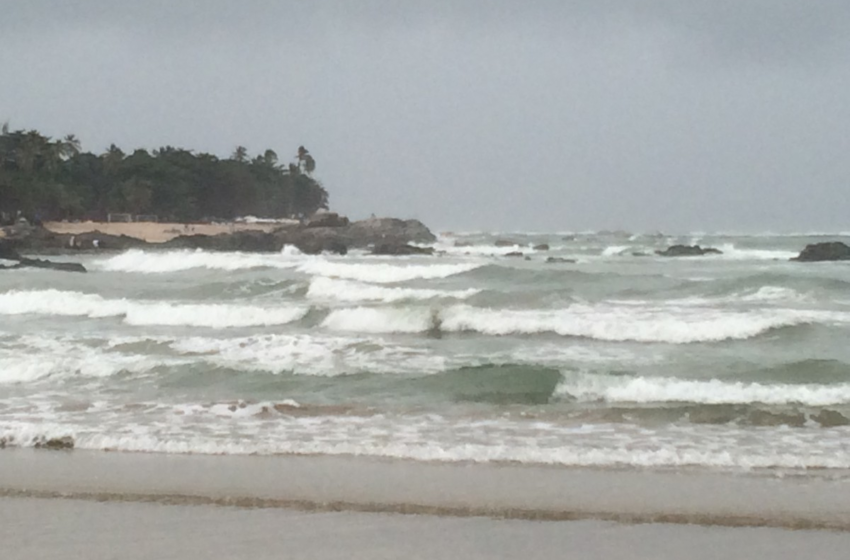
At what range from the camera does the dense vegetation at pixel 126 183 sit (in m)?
65.0

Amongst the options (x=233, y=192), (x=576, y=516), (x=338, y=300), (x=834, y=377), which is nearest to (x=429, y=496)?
(x=576, y=516)

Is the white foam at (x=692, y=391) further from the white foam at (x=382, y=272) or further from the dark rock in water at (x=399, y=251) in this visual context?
the dark rock in water at (x=399, y=251)

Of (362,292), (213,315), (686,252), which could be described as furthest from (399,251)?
(213,315)

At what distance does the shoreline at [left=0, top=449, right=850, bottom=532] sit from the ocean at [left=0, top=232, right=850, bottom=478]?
297mm

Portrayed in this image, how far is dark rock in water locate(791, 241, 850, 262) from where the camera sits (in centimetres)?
3347

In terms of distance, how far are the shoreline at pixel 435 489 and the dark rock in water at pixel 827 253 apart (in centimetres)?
3102

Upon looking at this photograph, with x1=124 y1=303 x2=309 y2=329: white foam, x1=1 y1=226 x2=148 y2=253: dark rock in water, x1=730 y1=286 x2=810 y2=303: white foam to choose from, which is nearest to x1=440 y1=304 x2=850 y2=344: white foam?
x1=730 y1=286 x2=810 y2=303: white foam

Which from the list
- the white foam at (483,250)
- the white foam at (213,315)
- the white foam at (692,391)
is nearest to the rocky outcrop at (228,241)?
the white foam at (483,250)

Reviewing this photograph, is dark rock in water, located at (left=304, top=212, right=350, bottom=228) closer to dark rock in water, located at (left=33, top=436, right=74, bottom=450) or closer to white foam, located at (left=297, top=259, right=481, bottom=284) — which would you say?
white foam, located at (left=297, top=259, right=481, bottom=284)

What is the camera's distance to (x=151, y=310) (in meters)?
16.7

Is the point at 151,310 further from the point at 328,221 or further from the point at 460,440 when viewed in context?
the point at 328,221

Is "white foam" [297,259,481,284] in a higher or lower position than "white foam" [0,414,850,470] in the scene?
higher

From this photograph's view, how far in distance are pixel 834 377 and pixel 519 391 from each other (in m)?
3.99

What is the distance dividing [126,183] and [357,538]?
7355 cm
